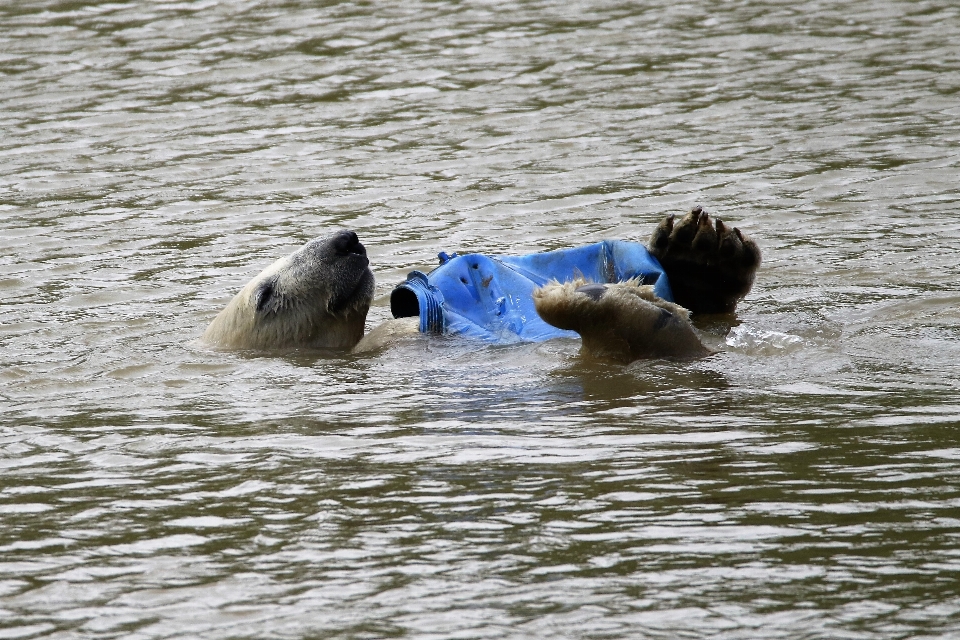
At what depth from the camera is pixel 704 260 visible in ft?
20.2

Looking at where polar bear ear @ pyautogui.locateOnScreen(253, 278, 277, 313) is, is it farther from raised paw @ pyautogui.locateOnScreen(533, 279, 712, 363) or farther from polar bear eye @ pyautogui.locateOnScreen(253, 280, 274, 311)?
raised paw @ pyautogui.locateOnScreen(533, 279, 712, 363)

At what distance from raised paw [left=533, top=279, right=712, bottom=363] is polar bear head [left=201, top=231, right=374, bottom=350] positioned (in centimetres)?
133

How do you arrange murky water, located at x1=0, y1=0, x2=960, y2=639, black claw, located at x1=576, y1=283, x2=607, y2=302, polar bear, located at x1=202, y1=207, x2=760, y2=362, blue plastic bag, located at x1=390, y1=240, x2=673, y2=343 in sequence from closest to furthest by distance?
1. murky water, located at x1=0, y1=0, x2=960, y2=639
2. black claw, located at x1=576, y1=283, x2=607, y2=302
3. polar bear, located at x1=202, y1=207, x2=760, y2=362
4. blue plastic bag, located at x1=390, y1=240, x2=673, y2=343

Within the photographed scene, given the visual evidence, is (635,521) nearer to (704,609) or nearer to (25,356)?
(704,609)

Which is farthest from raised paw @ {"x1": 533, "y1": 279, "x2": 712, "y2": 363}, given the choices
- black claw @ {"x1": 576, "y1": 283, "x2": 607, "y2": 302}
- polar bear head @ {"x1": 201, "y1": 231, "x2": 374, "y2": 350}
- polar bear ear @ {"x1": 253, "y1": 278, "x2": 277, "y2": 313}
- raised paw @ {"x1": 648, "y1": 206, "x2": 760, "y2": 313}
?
polar bear ear @ {"x1": 253, "y1": 278, "x2": 277, "y2": 313}

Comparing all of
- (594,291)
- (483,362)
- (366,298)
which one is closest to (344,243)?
(366,298)

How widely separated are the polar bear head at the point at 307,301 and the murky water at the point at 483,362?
0.24 metres

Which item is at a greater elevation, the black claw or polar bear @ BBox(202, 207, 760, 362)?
the black claw

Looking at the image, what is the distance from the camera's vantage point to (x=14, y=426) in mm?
5172

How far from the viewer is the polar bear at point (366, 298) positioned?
5.47m

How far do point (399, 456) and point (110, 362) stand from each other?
2.32 metres

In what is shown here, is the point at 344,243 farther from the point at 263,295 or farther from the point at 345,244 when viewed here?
the point at 263,295

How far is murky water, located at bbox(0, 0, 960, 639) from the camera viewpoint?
3.41 m

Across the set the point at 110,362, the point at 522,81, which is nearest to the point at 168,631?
the point at 110,362
